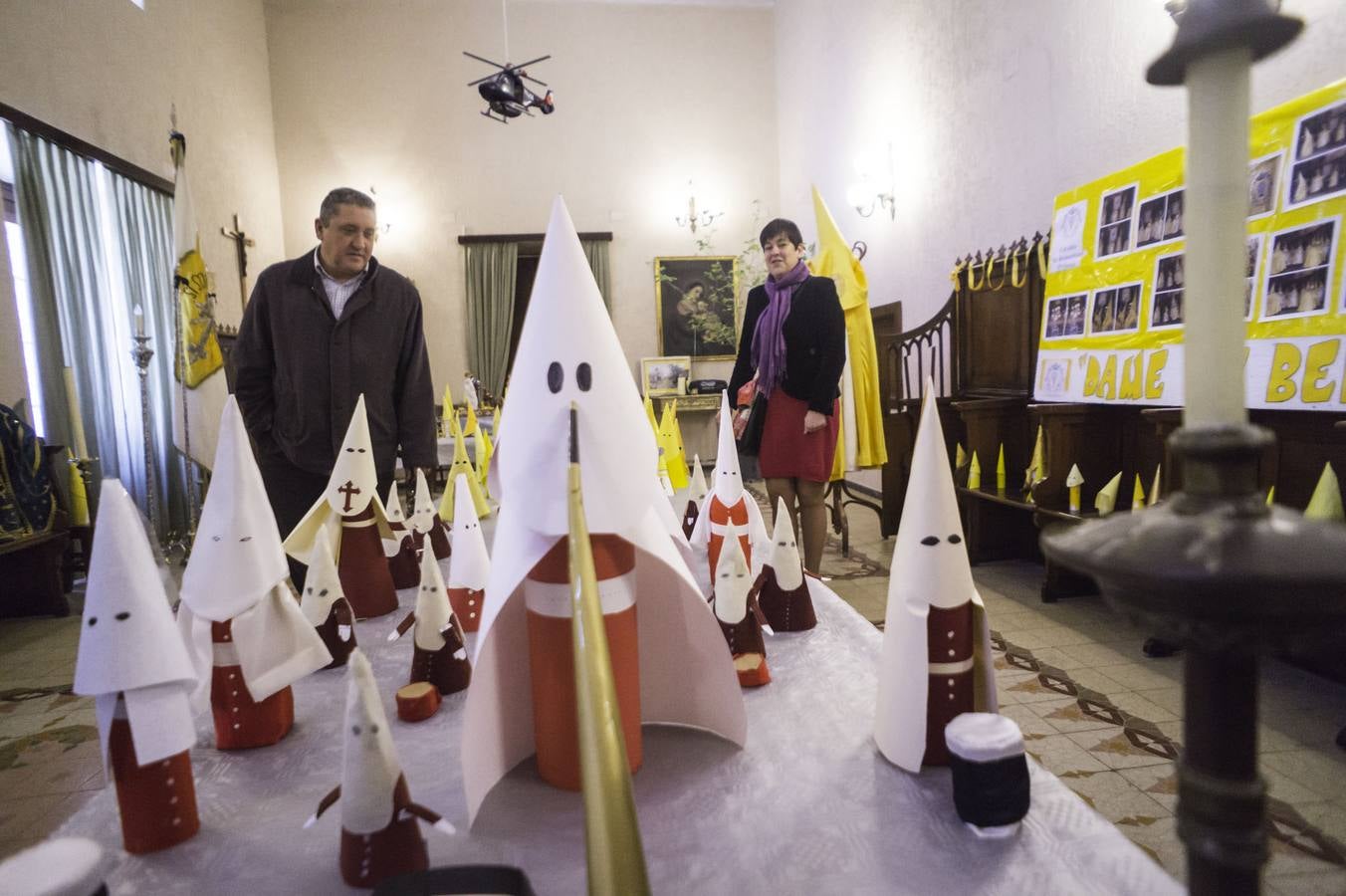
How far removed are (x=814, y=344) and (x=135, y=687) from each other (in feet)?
6.59

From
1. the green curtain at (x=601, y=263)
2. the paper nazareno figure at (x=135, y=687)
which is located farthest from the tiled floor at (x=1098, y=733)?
the green curtain at (x=601, y=263)

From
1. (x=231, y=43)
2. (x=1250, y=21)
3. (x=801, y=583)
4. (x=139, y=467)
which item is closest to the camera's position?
(x=1250, y=21)

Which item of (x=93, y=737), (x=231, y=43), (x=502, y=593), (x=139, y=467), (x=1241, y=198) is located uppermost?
(x=231, y=43)

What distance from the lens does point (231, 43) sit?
6.19 m

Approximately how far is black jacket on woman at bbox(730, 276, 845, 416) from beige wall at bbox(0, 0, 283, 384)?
382cm

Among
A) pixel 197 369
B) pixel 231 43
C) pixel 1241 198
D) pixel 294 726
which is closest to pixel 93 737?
pixel 294 726

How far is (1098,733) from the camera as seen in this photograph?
1.73m

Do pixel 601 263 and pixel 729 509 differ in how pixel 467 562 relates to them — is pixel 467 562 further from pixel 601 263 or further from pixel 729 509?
pixel 601 263

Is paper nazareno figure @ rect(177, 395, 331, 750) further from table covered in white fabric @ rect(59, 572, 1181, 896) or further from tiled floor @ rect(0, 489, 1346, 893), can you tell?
tiled floor @ rect(0, 489, 1346, 893)

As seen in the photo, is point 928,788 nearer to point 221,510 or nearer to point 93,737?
point 221,510

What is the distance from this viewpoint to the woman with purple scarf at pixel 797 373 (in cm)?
→ 229

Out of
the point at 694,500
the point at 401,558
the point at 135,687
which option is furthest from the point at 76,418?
the point at 135,687

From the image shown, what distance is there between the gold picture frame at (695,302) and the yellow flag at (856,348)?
387 cm

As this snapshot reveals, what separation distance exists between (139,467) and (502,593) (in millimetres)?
5181
